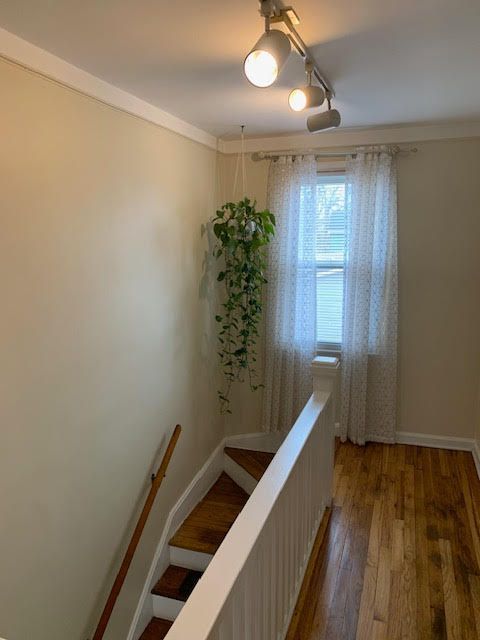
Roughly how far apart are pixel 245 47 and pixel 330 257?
6.61ft

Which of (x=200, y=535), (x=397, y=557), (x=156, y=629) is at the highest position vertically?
(x=397, y=557)

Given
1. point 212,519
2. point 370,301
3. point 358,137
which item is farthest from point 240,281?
point 212,519

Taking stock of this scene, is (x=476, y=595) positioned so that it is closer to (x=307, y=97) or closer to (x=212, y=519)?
(x=212, y=519)

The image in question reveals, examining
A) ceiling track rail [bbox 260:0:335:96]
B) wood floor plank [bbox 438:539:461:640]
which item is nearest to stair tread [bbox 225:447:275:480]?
wood floor plank [bbox 438:539:461:640]

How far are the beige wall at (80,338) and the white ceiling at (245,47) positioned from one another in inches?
9.6

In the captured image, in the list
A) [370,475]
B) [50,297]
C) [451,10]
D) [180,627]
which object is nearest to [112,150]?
[50,297]

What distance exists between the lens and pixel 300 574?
211 cm

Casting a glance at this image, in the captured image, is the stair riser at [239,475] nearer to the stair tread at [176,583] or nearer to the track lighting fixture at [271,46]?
the stair tread at [176,583]

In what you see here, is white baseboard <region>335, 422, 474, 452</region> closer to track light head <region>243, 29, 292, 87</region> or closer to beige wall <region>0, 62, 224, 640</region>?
beige wall <region>0, 62, 224, 640</region>

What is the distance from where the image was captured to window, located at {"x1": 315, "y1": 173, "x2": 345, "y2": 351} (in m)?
3.58

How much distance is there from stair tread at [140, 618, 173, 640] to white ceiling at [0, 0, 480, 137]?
3.09m

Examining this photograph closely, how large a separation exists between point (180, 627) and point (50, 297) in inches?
56.1

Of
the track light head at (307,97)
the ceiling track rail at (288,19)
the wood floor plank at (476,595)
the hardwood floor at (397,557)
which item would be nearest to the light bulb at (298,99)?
the track light head at (307,97)

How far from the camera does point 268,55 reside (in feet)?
4.83
